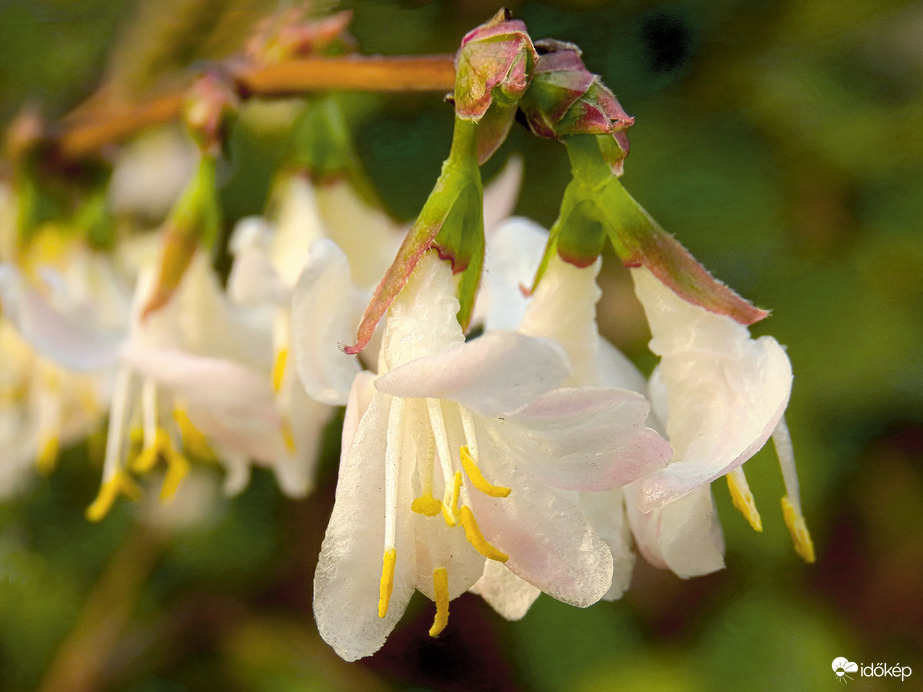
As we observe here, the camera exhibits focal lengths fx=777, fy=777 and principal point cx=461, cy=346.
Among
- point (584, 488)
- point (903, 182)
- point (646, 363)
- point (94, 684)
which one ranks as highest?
point (584, 488)

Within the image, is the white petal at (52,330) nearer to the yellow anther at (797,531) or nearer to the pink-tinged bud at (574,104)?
the pink-tinged bud at (574,104)

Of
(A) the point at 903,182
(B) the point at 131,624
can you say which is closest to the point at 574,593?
(A) the point at 903,182

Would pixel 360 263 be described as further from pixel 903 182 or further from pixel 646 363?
pixel 903 182

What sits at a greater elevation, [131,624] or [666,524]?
[666,524]

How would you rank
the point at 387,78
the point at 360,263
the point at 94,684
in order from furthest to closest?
1. the point at 94,684
2. the point at 360,263
3. the point at 387,78

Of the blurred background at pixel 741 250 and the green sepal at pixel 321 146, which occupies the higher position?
the green sepal at pixel 321 146

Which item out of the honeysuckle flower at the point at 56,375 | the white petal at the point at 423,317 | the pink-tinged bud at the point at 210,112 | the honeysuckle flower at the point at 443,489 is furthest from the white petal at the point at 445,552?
the honeysuckle flower at the point at 56,375

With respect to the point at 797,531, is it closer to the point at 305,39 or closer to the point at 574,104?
the point at 574,104

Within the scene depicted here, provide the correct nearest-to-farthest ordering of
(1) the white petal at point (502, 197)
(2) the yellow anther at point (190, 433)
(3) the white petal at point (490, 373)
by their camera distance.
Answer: (3) the white petal at point (490, 373)
(2) the yellow anther at point (190, 433)
(1) the white petal at point (502, 197)
